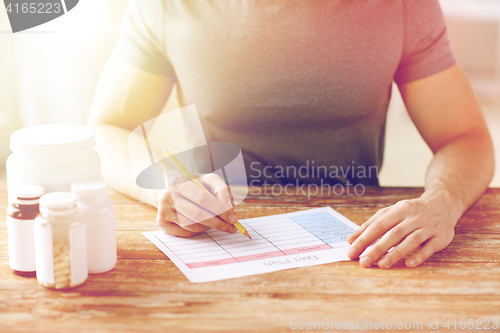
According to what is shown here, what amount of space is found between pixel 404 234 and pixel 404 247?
32 mm

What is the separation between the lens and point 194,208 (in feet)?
2.62

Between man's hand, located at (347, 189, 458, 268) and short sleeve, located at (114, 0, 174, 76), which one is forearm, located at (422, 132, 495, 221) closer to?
man's hand, located at (347, 189, 458, 268)

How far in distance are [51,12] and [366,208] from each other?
1.32m

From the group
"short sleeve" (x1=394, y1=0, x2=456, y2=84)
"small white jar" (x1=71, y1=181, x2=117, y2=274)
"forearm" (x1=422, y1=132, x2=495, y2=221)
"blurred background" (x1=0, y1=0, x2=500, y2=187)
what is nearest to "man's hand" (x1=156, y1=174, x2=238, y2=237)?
"small white jar" (x1=71, y1=181, x2=117, y2=274)

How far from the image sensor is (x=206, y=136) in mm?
1276

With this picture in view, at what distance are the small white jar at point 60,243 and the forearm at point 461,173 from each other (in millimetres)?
629

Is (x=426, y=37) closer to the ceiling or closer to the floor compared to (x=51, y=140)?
closer to the ceiling

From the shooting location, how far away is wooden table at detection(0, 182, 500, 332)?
0.56m

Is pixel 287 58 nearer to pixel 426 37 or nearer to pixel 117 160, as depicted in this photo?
pixel 426 37

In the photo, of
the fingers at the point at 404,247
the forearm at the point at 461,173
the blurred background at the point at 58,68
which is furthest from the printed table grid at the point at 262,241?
the blurred background at the point at 58,68

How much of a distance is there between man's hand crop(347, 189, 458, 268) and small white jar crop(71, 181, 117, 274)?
0.38m

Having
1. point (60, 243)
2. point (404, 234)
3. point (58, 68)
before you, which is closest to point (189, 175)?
point (60, 243)

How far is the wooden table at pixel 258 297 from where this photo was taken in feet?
1.85

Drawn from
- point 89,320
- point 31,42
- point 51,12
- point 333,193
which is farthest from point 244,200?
point 31,42
